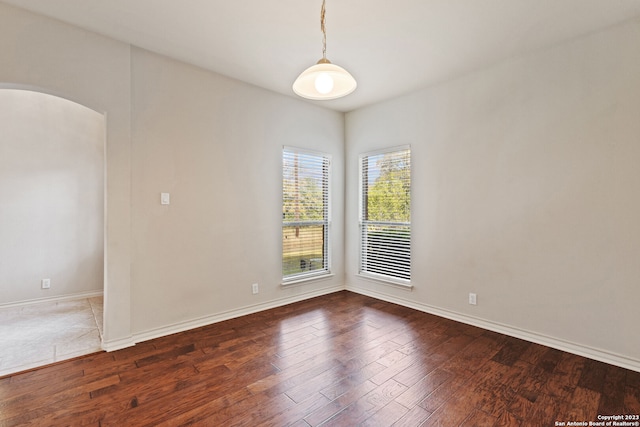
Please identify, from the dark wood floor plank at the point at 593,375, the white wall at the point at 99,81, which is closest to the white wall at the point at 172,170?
the white wall at the point at 99,81

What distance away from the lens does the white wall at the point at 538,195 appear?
2.56 meters

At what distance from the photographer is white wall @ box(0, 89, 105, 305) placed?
3.95m

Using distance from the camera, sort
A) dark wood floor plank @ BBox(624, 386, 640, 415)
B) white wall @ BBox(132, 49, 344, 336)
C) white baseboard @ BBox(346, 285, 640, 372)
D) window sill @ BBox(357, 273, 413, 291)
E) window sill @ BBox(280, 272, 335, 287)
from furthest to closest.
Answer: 1. window sill @ BBox(280, 272, 335, 287)
2. window sill @ BBox(357, 273, 413, 291)
3. white wall @ BBox(132, 49, 344, 336)
4. white baseboard @ BBox(346, 285, 640, 372)
5. dark wood floor plank @ BBox(624, 386, 640, 415)

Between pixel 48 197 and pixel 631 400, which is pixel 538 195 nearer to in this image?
pixel 631 400

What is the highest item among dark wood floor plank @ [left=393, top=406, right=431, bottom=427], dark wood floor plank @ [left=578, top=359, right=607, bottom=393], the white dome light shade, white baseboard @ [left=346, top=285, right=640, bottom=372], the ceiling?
the ceiling

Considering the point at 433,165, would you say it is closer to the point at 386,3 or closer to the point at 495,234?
the point at 495,234

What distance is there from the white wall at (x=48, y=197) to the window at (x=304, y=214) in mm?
2740

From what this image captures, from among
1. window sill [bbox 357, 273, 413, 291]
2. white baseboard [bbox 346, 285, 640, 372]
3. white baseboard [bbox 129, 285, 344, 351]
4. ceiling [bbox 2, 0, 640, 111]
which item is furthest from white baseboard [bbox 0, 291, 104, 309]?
white baseboard [bbox 346, 285, 640, 372]

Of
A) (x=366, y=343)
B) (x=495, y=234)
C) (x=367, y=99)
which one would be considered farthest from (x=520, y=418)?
(x=367, y=99)

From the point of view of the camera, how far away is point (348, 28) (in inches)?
104

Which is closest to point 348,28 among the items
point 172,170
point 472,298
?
point 172,170

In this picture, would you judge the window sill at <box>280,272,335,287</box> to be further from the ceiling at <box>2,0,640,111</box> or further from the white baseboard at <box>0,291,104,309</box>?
the white baseboard at <box>0,291,104,309</box>

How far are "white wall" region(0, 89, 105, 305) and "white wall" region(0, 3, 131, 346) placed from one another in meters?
1.85

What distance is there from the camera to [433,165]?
3.83m
